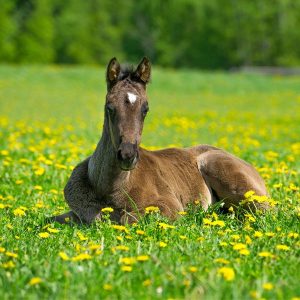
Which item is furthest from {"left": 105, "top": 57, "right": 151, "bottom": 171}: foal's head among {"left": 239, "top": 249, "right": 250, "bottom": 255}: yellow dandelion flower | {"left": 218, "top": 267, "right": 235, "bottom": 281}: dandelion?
{"left": 218, "top": 267, "right": 235, "bottom": 281}: dandelion

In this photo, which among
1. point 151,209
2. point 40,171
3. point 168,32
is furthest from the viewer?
point 168,32

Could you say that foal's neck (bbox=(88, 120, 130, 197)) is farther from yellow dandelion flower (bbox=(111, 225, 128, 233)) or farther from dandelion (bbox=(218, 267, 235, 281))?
dandelion (bbox=(218, 267, 235, 281))

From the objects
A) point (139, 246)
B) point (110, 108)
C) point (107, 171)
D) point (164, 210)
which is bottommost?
point (164, 210)

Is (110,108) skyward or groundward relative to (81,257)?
skyward

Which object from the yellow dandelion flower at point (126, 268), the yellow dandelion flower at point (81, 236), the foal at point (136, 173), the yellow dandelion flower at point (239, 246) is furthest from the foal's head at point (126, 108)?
the yellow dandelion flower at point (126, 268)

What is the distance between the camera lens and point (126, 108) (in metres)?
5.69

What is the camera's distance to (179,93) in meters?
35.1

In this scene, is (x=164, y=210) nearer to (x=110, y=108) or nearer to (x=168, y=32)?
(x=110, y=108)

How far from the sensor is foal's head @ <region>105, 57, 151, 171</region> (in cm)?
545

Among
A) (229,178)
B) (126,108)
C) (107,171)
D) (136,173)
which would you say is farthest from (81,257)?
(229,178)

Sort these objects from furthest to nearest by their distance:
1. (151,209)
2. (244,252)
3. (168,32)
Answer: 1. (168,32)
2. (151,209)
3. (244,252)

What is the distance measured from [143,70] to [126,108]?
1.94ft

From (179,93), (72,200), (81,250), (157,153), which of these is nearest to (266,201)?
(157,153)

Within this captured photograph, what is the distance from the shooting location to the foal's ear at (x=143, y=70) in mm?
6098
